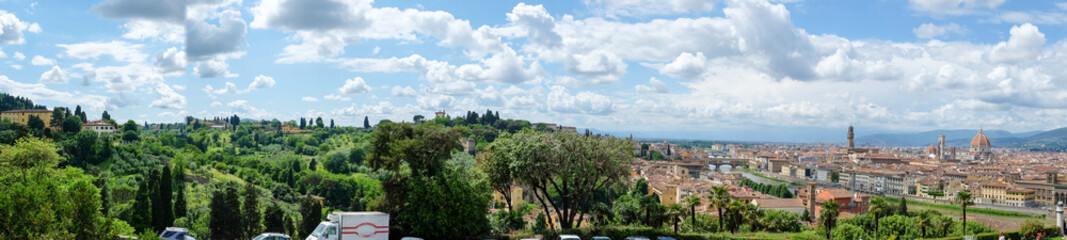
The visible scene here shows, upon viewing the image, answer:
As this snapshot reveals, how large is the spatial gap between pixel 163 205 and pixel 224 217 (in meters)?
5.35

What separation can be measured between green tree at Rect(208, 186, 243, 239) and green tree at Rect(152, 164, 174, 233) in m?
3.81

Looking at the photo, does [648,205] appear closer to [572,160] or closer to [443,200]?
[572,160]

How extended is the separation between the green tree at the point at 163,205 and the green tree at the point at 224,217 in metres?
3.81

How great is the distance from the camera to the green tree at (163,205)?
37.3 meters

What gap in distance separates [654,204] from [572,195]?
377cm

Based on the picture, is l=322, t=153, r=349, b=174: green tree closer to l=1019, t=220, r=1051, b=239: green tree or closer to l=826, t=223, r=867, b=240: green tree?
l=826, t=223, r=867, b=240: green tree

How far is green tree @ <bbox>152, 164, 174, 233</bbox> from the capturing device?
37.3 meters

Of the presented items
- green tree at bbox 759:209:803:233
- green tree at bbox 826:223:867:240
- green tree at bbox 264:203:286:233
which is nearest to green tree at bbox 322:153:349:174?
green tree at bbox 264:203:286:233

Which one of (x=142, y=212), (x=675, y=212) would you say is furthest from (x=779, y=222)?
(x=142, y=212)

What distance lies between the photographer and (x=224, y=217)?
115 feet

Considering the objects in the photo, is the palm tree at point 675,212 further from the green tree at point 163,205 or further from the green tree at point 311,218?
the green tree at point 163,205

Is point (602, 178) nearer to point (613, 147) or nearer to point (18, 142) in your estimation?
point (613, 147)

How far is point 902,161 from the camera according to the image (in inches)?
7500

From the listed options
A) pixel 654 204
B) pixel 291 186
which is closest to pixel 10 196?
pixel 654 204
